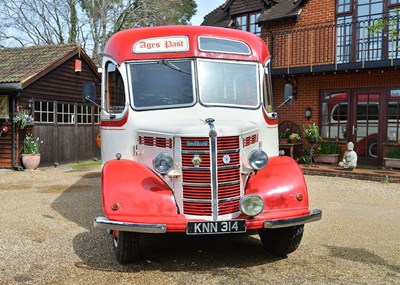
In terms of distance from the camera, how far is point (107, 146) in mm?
5789

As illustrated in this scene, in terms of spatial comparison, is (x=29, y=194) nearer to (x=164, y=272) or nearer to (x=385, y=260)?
(x=164, y=272)

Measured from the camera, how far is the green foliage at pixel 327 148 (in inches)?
528

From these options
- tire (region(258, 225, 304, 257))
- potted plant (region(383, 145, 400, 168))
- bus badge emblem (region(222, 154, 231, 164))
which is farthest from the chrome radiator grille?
potted plant (region(383, 145, 400, 168))

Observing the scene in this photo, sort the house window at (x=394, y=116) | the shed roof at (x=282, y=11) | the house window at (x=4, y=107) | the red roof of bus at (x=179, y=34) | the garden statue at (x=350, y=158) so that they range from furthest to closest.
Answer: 1. the shed roof at (x=282, y=11)
2. the house window at (x=4, y=107)
3. the house window at (x=394, y=116)
4. the garden statue at (x=350, y=158)
5. the red roof of bus at (x=179, y=34)

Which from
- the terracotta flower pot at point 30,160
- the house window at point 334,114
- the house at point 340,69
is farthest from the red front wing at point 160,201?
the terracotta flower pot at point 30,160

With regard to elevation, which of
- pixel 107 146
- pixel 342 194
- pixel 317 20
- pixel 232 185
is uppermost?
pixel 317 20

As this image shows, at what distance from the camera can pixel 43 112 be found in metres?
14.8

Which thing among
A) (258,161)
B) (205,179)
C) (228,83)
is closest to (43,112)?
(228,83)

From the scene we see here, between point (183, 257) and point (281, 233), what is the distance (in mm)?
1171

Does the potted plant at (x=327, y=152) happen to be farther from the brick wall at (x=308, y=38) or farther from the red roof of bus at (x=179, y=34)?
the red roof of bus at (x=179, y=34)

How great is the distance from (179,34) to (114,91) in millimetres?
1144

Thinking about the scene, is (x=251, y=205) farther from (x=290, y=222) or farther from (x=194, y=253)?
(x=194, y=253)

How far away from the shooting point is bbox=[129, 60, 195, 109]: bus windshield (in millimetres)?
5359

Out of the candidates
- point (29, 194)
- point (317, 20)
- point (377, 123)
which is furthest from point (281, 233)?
point (317, 20)
